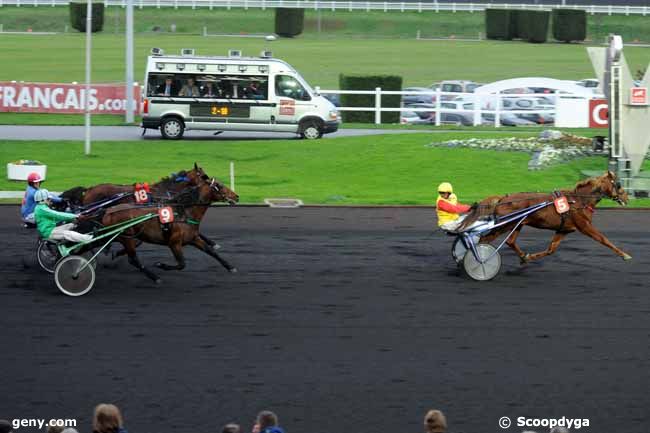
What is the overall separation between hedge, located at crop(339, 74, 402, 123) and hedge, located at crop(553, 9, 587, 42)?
3502 centimetres

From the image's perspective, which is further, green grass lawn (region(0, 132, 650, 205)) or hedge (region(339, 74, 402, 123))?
hedge (region(339, 74, 402, 123))

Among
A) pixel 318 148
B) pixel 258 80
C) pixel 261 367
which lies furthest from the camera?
pixel 258 80

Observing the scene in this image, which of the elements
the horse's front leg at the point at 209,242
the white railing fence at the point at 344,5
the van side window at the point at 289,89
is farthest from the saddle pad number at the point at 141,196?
the white railing fence at the point at 344,5

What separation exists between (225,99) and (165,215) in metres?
16.1

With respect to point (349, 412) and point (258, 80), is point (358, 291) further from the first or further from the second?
point (258, 80)

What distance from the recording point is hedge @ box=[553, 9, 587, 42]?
2714 inches

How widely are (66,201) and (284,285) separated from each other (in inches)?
125

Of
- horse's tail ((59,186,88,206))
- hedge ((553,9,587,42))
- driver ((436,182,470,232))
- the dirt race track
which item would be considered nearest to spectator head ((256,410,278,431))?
the dirt race track

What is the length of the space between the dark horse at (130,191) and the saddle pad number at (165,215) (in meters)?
0.75

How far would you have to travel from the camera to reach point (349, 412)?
9.55 m

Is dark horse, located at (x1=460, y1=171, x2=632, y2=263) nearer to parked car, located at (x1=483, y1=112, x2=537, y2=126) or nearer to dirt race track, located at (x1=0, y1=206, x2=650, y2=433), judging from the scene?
dirt race track, located at (x1=0, y1=206, x2=650, y2=433)

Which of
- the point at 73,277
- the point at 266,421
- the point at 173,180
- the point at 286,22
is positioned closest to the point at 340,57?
the point at 286,22

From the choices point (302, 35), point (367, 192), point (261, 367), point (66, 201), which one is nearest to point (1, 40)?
→ point (302, 35)

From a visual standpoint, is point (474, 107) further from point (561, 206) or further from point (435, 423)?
point (435, 423)
